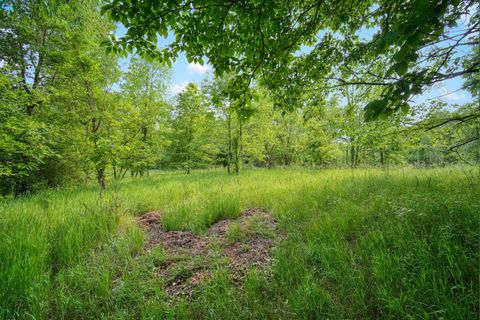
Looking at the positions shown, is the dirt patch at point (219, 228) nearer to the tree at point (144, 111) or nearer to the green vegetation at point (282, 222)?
the green vegetation at point (282, 222)

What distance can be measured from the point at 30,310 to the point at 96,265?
79 cm

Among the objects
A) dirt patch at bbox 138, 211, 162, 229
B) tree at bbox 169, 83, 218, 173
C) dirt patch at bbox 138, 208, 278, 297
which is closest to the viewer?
dirt patch at bbox 138, 208, 278, 297

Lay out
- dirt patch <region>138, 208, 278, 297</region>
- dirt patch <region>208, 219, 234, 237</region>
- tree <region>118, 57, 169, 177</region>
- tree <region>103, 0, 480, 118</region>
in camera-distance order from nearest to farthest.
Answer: tree <region>103, 0, 480, 118</region> < dirt patch <region>138, 208, 278, 297</region> < dirt patch <region>208, 219, 234, 237</region> < tree <region>118, 57, 169, 177</region>

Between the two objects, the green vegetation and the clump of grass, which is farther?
the clump of grass

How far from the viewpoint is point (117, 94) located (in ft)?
30.7

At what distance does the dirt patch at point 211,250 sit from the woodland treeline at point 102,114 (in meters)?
2.15

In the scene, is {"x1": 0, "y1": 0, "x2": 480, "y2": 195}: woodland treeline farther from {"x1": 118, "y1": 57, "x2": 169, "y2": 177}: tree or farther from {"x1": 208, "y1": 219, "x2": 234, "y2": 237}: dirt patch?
{"x1": 208, "y1": 219, "x2": 234, "y2": 237}: dirt patch

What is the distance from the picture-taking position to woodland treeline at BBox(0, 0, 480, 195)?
378 cm

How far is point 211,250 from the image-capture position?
3.01 m

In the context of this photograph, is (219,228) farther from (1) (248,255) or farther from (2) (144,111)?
(2) (144,111)

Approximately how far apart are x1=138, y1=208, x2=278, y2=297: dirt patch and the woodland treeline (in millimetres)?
2145

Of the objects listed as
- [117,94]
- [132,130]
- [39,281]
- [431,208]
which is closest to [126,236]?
[39,281]

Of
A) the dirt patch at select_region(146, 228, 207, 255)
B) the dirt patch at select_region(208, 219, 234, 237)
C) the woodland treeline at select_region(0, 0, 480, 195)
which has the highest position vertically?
the woodland treeline at select_region(0, 0, 480, 195)

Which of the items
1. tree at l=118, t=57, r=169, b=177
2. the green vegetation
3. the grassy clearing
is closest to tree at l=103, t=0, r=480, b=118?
the green vegetation
